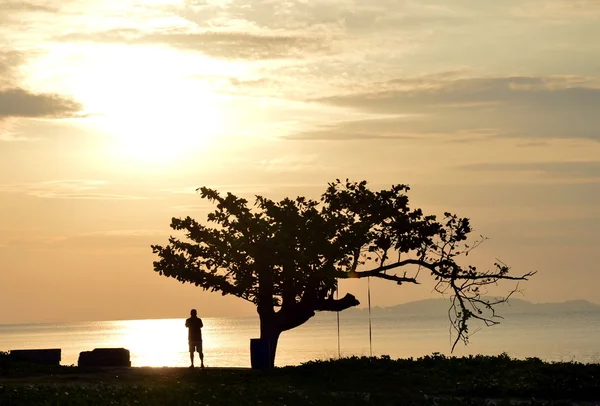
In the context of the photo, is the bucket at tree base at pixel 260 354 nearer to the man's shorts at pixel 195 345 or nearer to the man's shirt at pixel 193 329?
the man's shorts at pixel 195 345

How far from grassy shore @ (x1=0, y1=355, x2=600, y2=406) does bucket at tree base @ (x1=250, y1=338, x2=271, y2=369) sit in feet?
13.3

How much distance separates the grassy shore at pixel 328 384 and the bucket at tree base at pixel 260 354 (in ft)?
13.3

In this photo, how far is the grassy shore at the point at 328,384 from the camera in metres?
31.8

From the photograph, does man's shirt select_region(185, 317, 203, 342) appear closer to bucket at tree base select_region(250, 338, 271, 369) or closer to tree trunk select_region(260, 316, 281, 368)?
bucket at tree base select_region(250, 338, 271, 369)

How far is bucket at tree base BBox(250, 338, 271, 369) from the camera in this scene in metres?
47.2

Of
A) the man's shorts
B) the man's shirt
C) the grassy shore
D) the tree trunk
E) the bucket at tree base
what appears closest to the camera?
the grassy shore

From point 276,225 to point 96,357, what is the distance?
34.5 ft

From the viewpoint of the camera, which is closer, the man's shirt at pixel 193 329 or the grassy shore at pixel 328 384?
the grassy shore at pixel 328 384

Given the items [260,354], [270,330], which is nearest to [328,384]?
[260,354]

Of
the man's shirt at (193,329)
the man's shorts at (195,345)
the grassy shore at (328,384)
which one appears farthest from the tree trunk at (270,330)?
the grassy shore at (328,384)

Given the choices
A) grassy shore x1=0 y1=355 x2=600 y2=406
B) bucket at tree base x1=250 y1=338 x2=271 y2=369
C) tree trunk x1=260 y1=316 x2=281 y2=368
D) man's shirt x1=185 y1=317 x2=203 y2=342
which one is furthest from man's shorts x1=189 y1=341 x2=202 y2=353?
tree trunk x1=260 y1=316 x2=281 y2=368

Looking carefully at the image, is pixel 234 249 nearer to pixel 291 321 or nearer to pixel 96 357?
pixel 291 321

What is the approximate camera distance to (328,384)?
1454 inches

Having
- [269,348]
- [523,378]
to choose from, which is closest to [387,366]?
[523,378]
